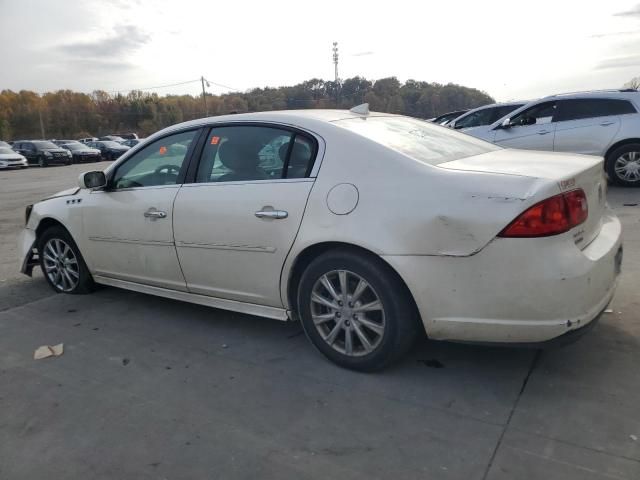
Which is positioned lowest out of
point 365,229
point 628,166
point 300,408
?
point 300,408

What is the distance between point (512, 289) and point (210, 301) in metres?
2.13

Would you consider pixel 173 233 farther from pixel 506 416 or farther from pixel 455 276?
pixel 506 416

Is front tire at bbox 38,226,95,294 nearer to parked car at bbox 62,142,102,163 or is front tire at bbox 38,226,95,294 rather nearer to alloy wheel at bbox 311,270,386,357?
alloy wheel at bbox 311,270,386,357

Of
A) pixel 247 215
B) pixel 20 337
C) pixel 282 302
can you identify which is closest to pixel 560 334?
pixel 282 302

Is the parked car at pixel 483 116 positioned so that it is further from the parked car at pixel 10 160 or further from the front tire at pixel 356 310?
the parked car at pixel 10 160

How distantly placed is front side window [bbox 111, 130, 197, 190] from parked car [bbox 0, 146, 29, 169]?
2784 cm

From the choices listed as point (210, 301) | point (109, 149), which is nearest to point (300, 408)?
point (210, 301)

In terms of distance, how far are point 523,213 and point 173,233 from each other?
7.82 feet

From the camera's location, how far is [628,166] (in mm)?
9047

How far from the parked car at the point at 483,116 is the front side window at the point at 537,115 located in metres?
1.96

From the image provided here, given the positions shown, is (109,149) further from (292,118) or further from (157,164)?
(292,118)

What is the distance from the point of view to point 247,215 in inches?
134

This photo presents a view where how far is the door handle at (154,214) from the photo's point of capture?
3.91 metres

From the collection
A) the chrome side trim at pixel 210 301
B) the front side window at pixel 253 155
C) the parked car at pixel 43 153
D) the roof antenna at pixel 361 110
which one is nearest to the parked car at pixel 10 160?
the parked car at pixel 43 153
